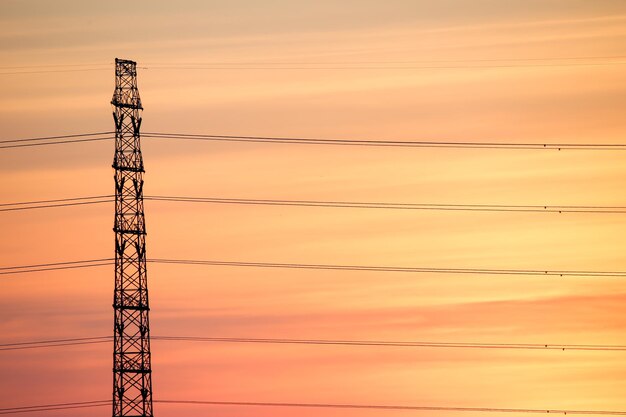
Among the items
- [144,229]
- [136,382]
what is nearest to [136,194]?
[144,229]

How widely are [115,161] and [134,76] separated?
19.4 ft

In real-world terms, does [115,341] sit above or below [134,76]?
below

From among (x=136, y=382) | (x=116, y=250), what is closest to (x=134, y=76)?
(x=116, y=250)

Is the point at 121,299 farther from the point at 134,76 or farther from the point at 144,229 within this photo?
the point at 134,76

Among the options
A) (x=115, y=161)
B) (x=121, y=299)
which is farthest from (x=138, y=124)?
(x=121, y=299)

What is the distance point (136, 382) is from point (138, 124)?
56.4ft

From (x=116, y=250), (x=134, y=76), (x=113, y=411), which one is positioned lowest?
(x=113, y=411)

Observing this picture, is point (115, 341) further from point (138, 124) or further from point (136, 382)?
point (138, 124)

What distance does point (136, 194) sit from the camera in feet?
456

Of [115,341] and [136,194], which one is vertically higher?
[136,194]

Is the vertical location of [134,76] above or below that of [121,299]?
above

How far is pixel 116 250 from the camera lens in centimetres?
13838

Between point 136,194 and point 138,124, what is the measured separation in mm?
4679

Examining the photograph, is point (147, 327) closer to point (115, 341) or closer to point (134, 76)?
point (115, 341)
